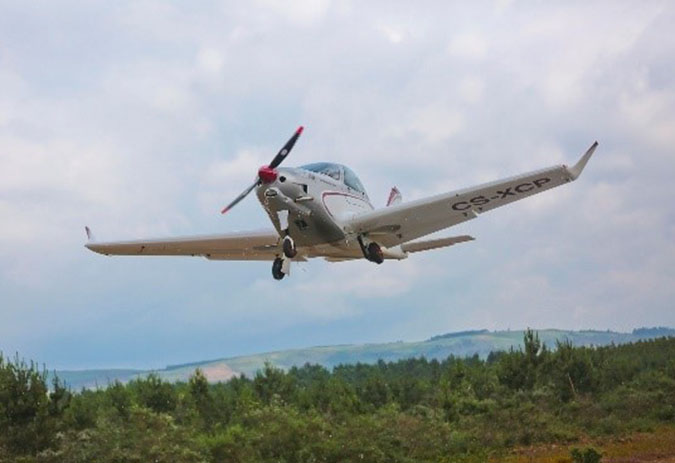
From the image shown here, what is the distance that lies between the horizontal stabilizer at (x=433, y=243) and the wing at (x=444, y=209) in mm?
1882

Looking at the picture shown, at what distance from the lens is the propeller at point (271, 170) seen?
2345cm

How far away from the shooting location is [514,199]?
2609 centimetres

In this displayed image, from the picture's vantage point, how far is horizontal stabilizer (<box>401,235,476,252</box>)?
29.4m

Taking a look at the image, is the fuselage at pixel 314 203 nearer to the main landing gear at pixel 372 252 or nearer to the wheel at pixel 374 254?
the main landing gear at pixel 372 252

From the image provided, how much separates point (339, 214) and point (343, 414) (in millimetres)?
24417

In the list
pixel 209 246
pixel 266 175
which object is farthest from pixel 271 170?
pixel 209 246

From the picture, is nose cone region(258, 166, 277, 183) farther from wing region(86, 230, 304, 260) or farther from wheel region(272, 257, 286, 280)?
wing region(86, 230, 304, 260)

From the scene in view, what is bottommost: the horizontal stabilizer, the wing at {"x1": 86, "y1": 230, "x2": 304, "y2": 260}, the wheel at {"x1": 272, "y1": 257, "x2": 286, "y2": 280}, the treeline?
the treeline

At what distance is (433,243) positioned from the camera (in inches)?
1182

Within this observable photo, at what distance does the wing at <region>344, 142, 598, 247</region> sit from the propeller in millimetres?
2989

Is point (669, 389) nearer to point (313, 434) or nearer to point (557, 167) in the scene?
point (313, 434)

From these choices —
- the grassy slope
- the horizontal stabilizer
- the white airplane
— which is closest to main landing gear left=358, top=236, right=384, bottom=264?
the white airplane

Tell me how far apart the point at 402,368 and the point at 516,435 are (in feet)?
286

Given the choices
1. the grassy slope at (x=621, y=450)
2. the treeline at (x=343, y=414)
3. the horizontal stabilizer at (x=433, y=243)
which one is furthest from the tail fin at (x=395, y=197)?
the grassy slope at (x=621, y=450)
